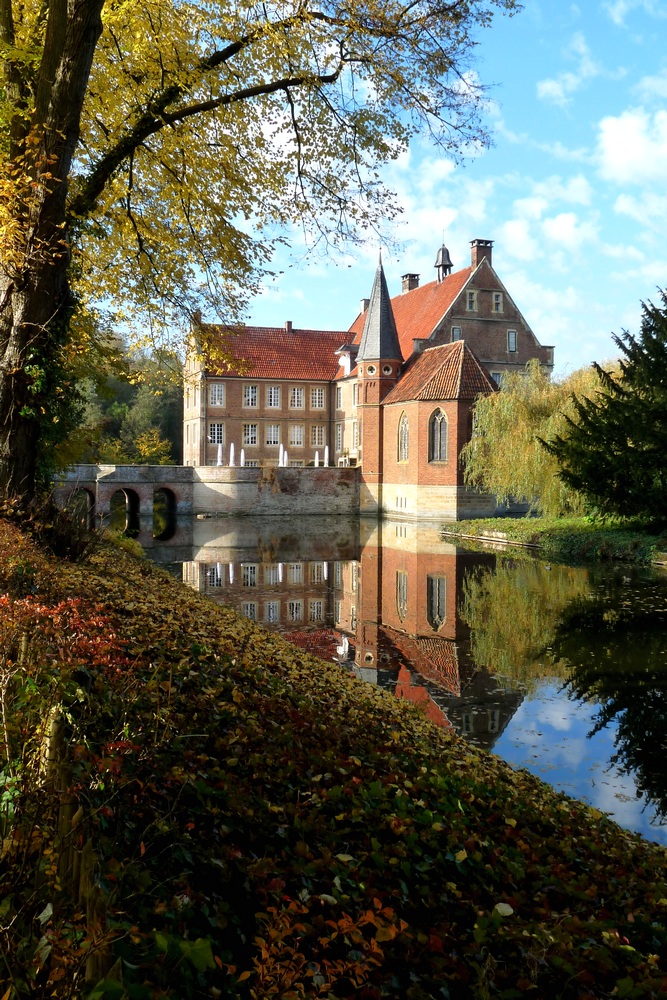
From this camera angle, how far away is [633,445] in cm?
2183

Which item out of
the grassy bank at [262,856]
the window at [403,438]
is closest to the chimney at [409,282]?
the window at [403,438]

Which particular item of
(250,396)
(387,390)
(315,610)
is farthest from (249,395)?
(315,610)

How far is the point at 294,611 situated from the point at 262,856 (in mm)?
11910

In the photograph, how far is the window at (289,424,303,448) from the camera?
53312 mm

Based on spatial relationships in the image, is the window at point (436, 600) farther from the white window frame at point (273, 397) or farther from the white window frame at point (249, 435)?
the white window frame at point (273, 397)

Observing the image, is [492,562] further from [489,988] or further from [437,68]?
[489,988]

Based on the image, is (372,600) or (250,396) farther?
(250,396)

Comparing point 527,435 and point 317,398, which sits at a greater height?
point 317,398

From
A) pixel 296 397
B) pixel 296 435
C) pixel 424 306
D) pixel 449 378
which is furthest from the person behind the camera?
pixel 296 435

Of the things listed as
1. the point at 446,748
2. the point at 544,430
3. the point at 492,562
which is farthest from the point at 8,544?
the point at 544,430

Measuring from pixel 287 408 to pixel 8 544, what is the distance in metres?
45.7

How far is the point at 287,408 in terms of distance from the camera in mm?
53000

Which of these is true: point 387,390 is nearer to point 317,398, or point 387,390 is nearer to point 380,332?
point 380,332

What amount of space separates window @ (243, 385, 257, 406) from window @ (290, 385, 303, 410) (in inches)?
99.4
